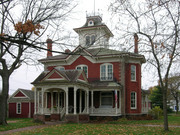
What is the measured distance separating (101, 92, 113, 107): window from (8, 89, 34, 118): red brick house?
13168mm

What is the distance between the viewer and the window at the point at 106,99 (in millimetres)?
26828

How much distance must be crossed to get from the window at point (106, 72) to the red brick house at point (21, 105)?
13.5 metres

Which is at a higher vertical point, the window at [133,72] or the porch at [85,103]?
the window at [133,72]

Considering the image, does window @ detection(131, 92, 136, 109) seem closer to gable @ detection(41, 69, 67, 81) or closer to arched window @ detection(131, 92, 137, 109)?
arched window @ detection(131, 92, 137, 109)

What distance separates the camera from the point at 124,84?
2619 centimetres

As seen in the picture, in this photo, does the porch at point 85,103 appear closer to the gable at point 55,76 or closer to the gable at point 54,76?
the gable at point 54,76

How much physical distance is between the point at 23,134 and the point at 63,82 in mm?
8397

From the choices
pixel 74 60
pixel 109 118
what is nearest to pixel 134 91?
pixel 109 118

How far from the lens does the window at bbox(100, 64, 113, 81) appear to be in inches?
1068

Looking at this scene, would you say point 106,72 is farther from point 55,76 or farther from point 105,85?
point 55,76

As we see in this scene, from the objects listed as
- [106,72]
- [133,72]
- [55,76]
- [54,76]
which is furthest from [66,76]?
[133,72]

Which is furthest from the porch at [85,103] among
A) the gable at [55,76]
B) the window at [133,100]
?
the window at [133,100]

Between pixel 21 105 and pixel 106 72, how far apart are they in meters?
15.8

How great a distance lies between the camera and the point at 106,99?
2698 cm
